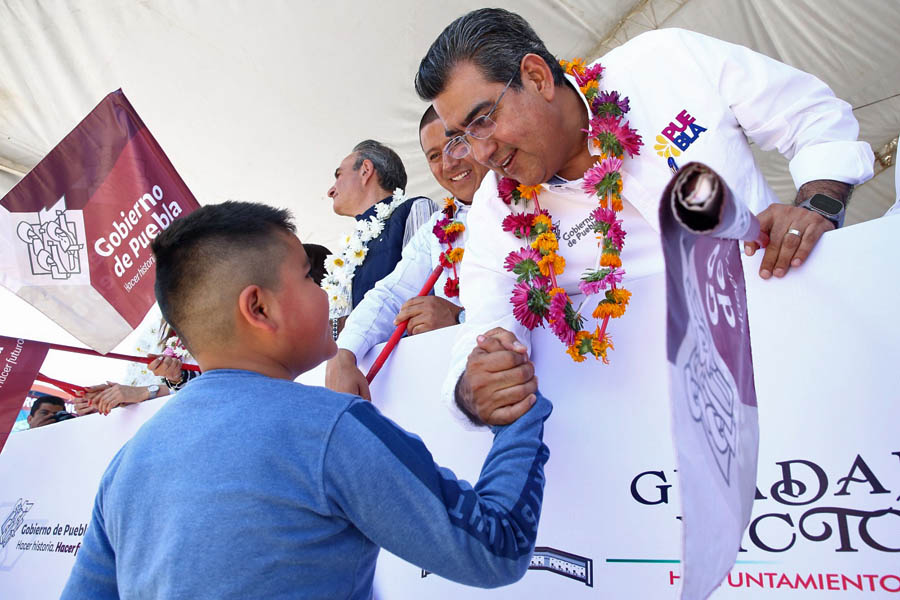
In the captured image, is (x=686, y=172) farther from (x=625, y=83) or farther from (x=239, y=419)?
(x=625, y=83)

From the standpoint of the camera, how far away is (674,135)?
193 centimetres

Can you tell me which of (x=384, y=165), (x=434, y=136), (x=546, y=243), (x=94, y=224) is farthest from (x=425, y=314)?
(x=94, y=224)

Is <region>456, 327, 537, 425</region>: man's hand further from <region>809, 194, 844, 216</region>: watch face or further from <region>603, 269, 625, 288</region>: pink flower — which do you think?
<region>809, 194, 844, 216</region>: watch face

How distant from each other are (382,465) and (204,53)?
541 centimetres

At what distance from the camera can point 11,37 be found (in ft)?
→ 18.1

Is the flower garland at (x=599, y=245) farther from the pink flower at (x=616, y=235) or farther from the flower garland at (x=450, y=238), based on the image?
the flower garland at (x=450, y=238)

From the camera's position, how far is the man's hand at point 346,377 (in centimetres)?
216

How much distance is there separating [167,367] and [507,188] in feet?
7.45

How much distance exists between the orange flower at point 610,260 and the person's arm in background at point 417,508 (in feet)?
2.55

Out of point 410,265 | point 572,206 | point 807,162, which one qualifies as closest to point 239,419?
point 572,206

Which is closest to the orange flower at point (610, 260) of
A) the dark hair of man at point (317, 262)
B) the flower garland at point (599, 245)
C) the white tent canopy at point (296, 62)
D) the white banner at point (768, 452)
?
the flower garland at point (599, 245)

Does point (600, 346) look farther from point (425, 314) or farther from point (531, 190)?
point (425, 314)

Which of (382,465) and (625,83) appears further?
(625,83)

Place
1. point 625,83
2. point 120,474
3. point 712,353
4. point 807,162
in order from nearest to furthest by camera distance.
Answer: point 712,353, point 120,474, point 807,162, point 625,83
